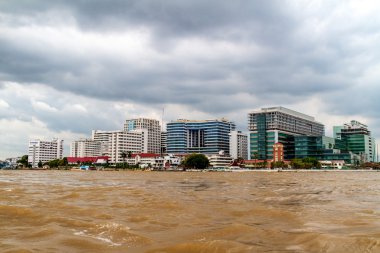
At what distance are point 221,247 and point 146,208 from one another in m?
9.22

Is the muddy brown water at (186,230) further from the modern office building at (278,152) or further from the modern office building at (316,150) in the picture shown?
the modern office building at (316,150)

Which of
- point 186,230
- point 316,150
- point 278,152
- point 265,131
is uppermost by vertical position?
point 265,131

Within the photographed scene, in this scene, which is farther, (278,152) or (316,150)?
(316,150)

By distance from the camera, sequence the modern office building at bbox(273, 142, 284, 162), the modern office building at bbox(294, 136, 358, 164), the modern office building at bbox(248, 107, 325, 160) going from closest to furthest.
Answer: the modern office building at bbox(273, 142, 284, 162) → the modern office building at bbox(248, 107, 325, 160) → the modern office building at bbox(294, 136, 358, 164)

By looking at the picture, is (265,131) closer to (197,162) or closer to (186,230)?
(197,162)

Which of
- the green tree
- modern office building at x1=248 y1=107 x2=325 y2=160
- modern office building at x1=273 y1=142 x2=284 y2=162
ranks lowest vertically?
the green tree

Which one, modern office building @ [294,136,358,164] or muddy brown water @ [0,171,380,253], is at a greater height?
modern office building @ [294,136,358,164]

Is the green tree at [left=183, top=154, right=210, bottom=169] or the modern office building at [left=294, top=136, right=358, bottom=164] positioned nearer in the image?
the green tree at [left=183, top=154, right=210, bottom=169]

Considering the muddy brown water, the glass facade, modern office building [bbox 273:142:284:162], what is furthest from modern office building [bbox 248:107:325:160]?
the muddy brown water

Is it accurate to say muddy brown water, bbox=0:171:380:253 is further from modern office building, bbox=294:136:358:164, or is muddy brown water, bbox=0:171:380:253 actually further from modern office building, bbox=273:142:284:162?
modern office building, bbox=294:136:358:164

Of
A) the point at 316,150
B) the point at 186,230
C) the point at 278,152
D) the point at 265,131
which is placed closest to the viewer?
the point at 186,230

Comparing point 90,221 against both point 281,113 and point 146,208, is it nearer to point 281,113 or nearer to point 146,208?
point 146,208

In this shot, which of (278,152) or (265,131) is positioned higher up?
(265,131)

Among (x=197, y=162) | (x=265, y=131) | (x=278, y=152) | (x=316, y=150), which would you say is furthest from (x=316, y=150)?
(x=197, y=162)
